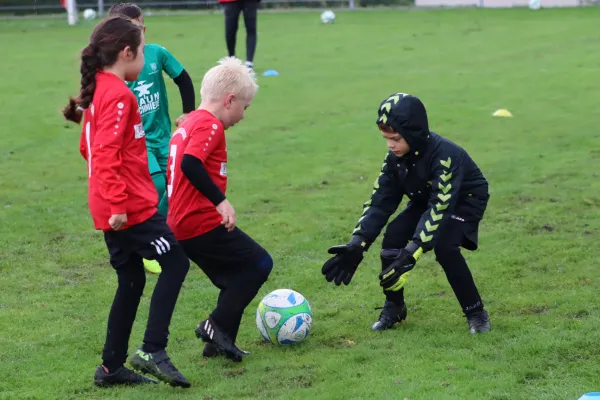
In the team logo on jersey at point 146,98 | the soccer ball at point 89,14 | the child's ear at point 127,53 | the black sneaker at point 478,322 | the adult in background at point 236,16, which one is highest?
the child's ear at point 127,53

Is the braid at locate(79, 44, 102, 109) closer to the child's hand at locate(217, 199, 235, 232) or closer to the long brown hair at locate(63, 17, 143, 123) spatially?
the long brown hair at locate(63, 17, 143, 123)

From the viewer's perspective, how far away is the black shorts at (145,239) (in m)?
4.50

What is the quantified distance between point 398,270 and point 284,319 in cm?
70

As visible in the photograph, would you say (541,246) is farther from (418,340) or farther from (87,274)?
(87,274)

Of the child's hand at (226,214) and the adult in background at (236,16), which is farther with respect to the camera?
the adult in background at (236,16)

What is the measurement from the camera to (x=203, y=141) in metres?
4.73

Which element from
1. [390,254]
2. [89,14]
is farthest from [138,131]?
[89,14]

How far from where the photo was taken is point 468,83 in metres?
14.7

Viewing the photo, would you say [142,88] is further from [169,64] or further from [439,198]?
[439,198]

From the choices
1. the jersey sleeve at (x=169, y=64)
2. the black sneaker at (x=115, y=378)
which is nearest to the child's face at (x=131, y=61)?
the black sneaker at (x=115, y=378)

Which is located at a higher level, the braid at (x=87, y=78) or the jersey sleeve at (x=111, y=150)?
the braid at (x=87, y=78)

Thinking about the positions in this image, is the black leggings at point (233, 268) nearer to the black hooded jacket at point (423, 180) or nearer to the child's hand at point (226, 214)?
the child's hand at point (226, 214)

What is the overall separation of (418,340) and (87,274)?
2713 mm

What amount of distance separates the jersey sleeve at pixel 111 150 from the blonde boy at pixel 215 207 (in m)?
0.43
